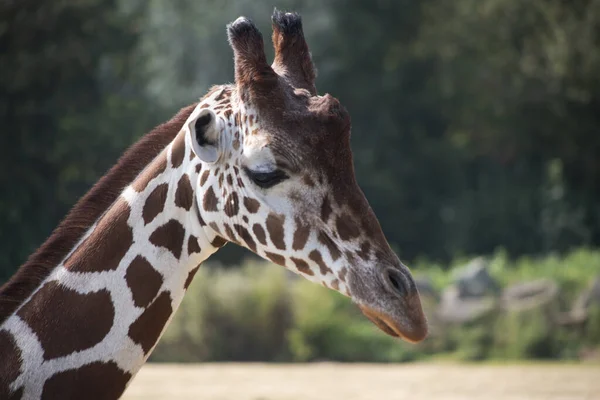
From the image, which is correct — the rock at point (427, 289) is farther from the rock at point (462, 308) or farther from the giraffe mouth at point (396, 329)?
the giraffe mouth at point (396, 329)

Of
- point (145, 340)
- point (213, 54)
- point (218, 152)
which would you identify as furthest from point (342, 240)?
point (213, 54)

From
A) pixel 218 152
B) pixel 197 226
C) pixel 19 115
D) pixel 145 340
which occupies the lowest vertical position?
pixel 19 115

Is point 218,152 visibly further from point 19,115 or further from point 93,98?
point 93,98

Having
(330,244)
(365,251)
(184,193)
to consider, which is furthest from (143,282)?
(365,251)

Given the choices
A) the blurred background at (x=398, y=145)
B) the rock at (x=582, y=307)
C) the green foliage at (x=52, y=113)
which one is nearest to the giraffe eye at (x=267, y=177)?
the blurred background at (x=398, y=145)

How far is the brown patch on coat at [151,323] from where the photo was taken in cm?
317

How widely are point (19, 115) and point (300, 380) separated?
12364mm

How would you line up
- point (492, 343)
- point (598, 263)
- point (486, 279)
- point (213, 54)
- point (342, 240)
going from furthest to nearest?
point (213, 54) < point (598, 263) < point (486, 279) < point (492, 343) < point (342, 240)

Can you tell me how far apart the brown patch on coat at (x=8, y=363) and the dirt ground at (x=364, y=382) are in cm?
833

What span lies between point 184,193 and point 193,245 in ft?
0.59

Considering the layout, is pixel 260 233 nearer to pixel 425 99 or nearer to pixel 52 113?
pixel 52 113

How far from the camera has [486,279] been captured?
58.2ft

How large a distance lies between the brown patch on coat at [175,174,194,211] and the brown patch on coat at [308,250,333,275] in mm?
493

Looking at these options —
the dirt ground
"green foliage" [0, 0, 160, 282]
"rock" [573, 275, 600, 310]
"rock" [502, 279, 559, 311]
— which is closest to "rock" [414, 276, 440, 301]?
"rock" [502, 279, 559, 311]
